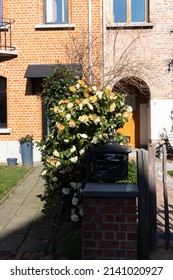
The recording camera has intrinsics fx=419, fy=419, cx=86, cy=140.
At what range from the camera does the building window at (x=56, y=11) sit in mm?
15180

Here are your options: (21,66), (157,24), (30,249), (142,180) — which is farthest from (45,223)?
(157,24)

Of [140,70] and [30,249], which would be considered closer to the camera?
[30,249]

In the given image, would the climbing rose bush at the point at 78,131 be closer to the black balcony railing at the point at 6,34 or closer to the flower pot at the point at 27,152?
the flower pot at the point at 27,152

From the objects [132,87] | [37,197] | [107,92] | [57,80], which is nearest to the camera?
[107,92]

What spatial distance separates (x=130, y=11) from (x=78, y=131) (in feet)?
36.4

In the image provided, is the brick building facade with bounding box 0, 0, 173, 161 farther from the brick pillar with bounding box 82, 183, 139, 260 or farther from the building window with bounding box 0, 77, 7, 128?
the brick pillar with bounding box 82, 183, 139, 260

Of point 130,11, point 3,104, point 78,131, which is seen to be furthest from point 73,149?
point 130,11

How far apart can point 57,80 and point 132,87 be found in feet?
30.6

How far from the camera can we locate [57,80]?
7789 mm

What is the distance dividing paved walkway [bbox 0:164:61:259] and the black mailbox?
1191 mm

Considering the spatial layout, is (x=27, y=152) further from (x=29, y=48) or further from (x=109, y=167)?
(x=109, y=167)

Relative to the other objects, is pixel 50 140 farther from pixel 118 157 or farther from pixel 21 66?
pixel 21 66

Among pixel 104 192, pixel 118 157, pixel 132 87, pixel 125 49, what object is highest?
pixel 125 49

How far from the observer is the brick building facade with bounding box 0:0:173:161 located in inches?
588
